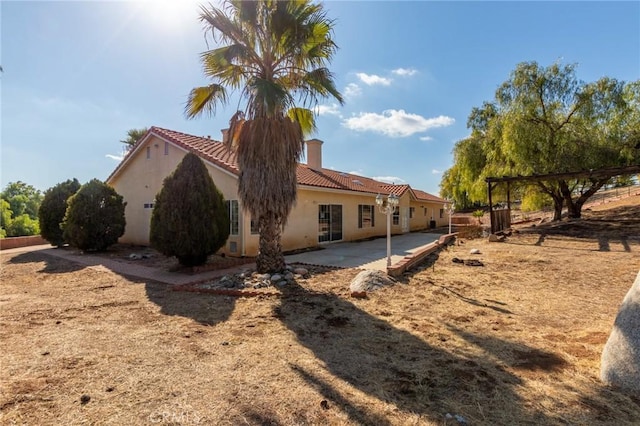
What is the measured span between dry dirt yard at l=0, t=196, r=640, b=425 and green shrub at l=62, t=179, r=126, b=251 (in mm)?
5745

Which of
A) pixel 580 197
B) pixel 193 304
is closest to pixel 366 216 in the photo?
pixel 580 197

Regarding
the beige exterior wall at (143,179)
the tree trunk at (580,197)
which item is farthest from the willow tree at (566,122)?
the beige exterior wall at (143,179)

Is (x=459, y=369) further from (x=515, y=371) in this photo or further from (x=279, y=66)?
(x=279, y=66)

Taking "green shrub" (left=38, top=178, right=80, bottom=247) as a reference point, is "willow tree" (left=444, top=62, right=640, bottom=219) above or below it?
above

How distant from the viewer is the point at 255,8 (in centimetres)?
755

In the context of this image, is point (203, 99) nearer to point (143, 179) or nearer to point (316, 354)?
point (316, 354)

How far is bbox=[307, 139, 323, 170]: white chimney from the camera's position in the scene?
20203 millimetres

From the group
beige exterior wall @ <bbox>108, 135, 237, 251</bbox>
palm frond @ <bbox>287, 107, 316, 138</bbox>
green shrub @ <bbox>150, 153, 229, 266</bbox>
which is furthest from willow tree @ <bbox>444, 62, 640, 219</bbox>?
beige exterior wall @ <bbox>108, 135, 237, 251</bbox>

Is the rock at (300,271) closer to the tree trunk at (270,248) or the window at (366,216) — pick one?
the tree trunk at (270,248)

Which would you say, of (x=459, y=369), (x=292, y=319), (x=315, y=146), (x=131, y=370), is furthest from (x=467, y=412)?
(x=315, y=146)

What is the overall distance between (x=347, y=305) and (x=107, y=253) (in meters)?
12.4

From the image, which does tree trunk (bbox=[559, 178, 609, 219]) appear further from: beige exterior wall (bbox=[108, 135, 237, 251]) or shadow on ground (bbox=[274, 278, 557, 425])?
beige exterior wall (bbox=[108, 135, 237, 251])

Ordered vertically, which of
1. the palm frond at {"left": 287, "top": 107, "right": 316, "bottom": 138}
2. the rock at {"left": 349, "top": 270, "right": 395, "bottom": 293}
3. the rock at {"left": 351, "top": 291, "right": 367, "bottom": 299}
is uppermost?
the palm frond at {"left": 287, "top": 107, "right": 316, "bottom": 138}

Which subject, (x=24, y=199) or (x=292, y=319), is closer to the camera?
(x=292, y=319)
